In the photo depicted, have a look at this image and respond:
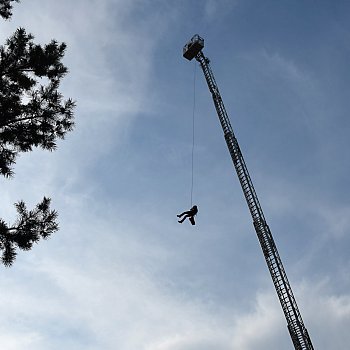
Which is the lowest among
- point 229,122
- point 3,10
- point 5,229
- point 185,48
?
point 5,229

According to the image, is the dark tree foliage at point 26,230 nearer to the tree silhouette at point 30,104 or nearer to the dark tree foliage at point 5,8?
the tree silhouette at point 30,104

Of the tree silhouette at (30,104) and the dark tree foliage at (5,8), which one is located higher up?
the dark tree foliage at (5,8)

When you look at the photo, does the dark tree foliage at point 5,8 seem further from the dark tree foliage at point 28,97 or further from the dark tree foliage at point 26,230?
the dark tree foliage at point 26,230

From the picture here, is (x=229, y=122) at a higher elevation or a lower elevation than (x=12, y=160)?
higher

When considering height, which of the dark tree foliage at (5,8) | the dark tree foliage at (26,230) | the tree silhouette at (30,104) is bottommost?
the dark tree foliage at (26,230)

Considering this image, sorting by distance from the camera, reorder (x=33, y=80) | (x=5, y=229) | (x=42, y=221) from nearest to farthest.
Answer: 1. (x=5, y=229)
2. (x=42, y=221)
3. (x=33, y=80)

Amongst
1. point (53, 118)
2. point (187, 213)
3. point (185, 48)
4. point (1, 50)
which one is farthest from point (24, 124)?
point (185, 48)

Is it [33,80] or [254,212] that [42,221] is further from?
[254,212]

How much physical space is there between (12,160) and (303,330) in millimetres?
18689

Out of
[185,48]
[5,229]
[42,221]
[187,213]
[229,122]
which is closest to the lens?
[5,229]

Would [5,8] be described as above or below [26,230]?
above

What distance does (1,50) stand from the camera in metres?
10.7

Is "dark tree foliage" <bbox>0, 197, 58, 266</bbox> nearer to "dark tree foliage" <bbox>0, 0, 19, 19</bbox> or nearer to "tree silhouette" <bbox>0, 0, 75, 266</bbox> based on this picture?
"tree silhouette" <bbox>0, 0, 75, 266</bbox>

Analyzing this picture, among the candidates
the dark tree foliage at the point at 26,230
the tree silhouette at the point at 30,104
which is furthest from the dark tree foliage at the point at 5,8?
the dark tree foliage at the point at 26,230
